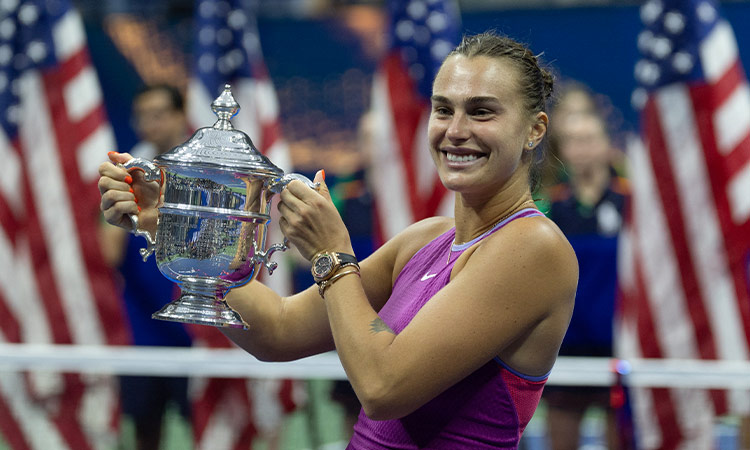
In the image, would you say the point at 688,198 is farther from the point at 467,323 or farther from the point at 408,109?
the point at 467,323

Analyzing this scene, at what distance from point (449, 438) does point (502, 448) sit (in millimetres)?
96

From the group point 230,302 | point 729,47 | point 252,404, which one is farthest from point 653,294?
point 230,302

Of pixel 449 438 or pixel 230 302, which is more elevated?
pixel 230 302

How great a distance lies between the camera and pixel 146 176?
1.76m

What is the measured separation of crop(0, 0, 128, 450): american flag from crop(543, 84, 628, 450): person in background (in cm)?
219

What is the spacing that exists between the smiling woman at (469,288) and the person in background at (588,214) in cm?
203

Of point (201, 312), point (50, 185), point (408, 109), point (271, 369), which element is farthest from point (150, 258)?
point (201, 312)

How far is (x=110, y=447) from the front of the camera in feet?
9.45

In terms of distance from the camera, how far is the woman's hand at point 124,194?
1805 millimetres

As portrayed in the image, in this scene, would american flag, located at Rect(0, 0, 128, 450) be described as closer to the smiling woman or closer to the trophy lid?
the trophy lid

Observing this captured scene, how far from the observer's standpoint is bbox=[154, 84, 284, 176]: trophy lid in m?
1.67

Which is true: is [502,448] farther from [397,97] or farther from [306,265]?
[306,265]

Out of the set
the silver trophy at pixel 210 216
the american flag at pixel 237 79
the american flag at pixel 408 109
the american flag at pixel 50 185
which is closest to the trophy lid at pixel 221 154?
the silver trophy at pixel 210 216

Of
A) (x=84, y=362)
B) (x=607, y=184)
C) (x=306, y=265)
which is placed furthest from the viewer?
(x=306, y=265)
